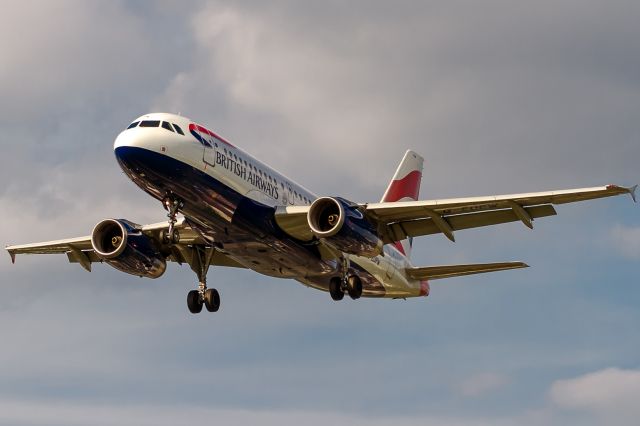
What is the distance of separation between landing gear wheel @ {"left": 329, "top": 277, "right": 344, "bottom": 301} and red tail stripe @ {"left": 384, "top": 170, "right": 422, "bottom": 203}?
10936mm

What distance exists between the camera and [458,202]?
140 feet

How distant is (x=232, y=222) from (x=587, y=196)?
12.4 metres

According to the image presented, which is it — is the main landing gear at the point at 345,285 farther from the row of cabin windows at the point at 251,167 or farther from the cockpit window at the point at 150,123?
the cockpit window at the point at 150,123

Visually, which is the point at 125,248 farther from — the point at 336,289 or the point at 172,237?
the point at 336,289

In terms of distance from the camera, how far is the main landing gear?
46.5 metres

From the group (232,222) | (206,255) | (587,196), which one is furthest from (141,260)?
(587,196)

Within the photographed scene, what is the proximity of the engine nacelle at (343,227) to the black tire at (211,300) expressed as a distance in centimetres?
711

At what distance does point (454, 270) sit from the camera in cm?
4944

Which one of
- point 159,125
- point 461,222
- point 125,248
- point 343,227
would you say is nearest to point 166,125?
point 159,125

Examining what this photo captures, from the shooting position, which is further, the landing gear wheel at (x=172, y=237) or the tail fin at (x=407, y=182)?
the tail fin at (x=407, y=182)

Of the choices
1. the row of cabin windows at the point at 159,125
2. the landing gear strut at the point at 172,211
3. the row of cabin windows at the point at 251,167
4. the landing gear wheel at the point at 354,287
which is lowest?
the landing gear wheel at the point at 354,287

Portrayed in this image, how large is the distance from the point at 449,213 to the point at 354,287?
511 cm

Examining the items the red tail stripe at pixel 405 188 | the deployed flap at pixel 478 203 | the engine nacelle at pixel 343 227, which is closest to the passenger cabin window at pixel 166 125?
the engine nacelle at pixel 343 227

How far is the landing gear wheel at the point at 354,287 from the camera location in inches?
1829
